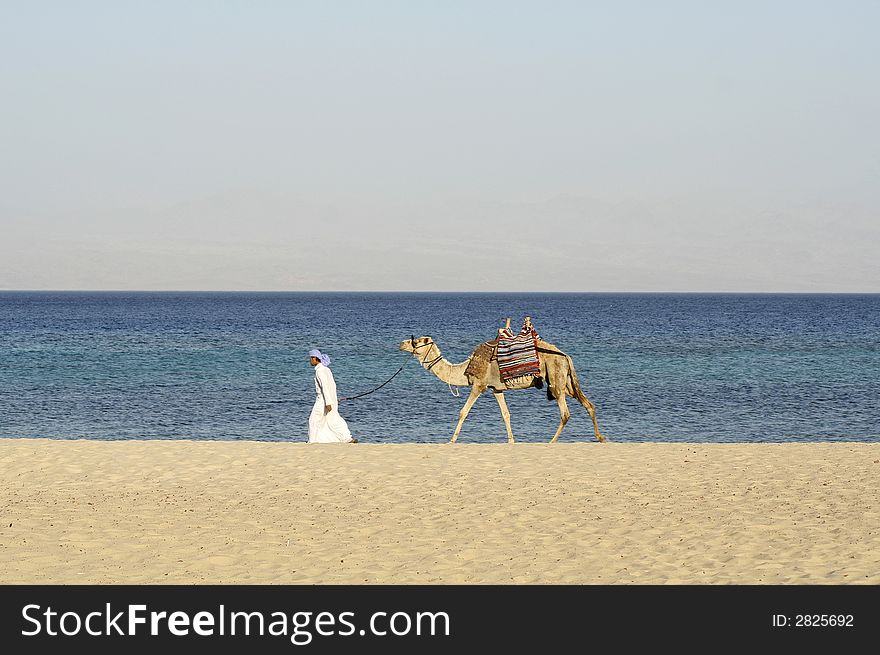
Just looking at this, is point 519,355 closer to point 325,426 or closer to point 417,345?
point 417,345

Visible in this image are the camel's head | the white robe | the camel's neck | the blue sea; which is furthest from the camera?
the blue sea

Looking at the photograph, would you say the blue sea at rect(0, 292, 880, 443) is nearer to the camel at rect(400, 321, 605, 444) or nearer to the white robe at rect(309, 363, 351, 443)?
the camel at rect(400, 321, 605, 444)

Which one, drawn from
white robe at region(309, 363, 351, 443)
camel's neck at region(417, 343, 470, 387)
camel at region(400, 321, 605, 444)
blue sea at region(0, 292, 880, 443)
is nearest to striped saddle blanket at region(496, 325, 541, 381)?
camel at region(400, 321, 605, 444)

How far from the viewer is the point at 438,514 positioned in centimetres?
1253

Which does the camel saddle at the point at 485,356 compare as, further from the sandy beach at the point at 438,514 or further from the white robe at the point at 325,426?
the white robe at the point at 325,426

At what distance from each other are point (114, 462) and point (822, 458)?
1007cm

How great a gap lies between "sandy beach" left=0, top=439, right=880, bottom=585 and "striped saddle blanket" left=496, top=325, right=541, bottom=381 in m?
1.32

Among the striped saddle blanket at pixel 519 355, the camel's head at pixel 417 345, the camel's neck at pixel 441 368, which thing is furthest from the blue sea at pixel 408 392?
the striped saddle blanket at pixel 519 355

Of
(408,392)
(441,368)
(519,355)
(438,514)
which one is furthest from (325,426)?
(408,392)

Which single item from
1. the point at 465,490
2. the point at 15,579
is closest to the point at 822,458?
the point at 465,490

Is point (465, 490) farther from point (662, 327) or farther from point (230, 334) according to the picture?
point (662, 327)

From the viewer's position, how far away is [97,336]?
7569 centimetres

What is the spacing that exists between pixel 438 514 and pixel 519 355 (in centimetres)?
656

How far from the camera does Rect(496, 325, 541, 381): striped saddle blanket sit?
18.8 metres
